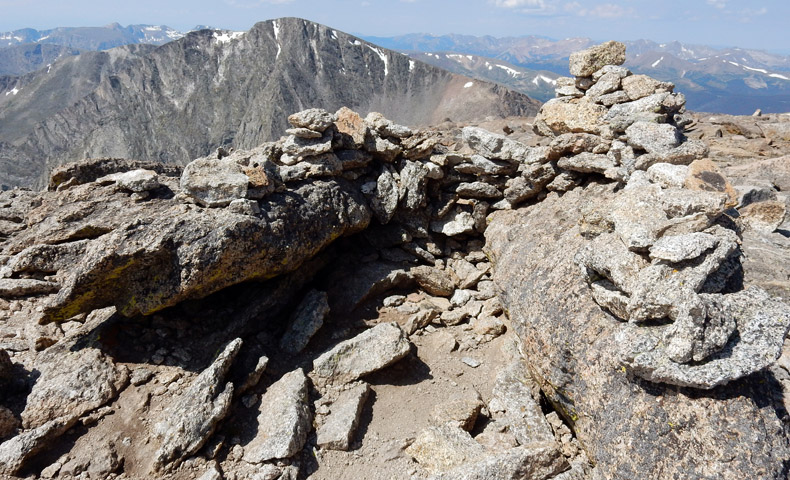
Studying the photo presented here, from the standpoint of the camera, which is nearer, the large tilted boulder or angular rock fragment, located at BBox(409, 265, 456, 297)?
the large tilted boulder

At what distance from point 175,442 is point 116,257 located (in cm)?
437

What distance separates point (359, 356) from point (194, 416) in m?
4.01

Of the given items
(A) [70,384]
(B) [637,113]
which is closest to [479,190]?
(B) [637,113]

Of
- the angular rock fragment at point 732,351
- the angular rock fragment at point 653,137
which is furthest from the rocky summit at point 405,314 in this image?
the angular rock fragment at point 653,137

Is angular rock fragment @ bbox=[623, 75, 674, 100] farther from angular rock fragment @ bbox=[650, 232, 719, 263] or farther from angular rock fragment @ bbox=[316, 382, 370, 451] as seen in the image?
angular rock fragment @ bbox=[316, 382, 370, 451]

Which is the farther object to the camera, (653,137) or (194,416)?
(653,137)

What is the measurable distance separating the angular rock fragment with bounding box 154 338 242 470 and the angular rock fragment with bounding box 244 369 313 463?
894 mm

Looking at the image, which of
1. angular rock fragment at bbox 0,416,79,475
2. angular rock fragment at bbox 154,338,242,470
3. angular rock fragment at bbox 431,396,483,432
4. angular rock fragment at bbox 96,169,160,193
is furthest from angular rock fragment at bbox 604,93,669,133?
angular rock fragment at bbox 0,416,79,475

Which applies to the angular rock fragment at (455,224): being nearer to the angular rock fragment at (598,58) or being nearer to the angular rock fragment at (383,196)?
the angular rock fragment at (383,196)

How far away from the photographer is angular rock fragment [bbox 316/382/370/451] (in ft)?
29.7

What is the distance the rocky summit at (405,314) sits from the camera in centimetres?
659

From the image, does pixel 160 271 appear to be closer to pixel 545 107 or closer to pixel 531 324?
pixel 531 324

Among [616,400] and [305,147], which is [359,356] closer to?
[616,400]

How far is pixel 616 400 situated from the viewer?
Answer: 23.1 ft
